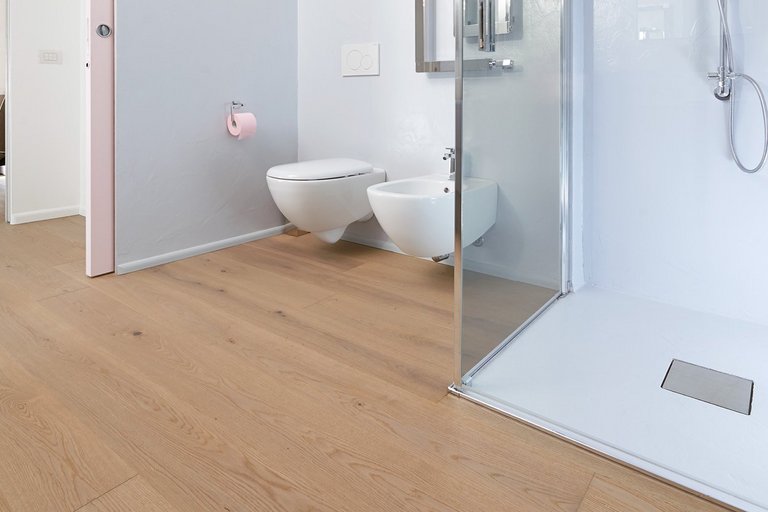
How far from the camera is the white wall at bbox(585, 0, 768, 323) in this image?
5.34ft

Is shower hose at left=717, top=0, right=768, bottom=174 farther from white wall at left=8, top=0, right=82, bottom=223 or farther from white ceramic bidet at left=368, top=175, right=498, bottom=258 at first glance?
white wall at left=8, top=0, right=82, bottom=223

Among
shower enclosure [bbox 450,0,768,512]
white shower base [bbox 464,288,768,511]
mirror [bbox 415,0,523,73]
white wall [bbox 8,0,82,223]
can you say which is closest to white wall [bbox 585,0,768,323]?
shower enclosure [bbox 450,0,768,512]

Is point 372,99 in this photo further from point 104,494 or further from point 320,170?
point 104,494

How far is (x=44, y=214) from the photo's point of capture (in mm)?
3162

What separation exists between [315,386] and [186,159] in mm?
1504

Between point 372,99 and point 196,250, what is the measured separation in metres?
1.11

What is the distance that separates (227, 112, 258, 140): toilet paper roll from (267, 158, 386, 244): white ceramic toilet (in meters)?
0.39

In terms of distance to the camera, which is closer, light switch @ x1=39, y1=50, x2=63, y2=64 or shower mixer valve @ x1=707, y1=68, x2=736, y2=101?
shower mixer valve @ x1=707, y1=68, x2=736, y2=101

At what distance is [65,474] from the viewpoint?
97cm

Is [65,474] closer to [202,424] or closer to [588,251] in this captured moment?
[202,424]

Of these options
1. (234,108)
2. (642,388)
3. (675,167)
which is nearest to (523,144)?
(675,167)

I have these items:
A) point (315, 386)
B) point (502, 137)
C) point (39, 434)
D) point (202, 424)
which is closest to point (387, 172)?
point (502, 137)

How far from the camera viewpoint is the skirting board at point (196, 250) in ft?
7.28

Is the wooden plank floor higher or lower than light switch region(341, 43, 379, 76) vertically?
lower
